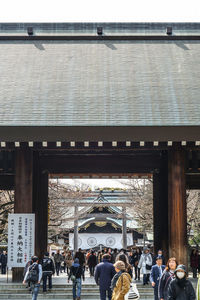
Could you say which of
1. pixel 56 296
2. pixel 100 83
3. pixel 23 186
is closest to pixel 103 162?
pixel 100 83

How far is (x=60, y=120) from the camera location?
16.2 meters

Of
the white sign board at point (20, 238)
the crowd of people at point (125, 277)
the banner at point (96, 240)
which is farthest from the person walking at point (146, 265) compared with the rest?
the banner at point (96, 240)

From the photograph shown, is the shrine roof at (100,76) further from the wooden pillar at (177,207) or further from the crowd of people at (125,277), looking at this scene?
the crowd of people at (125,277)

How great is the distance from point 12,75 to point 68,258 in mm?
8105

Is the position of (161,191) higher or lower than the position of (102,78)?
lower

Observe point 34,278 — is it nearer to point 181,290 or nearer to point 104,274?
point 104,274

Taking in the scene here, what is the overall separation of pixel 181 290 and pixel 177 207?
8.11 metres

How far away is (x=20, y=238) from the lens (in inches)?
631

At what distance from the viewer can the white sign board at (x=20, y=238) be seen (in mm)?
15844

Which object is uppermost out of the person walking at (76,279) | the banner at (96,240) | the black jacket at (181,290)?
the banner at (96,240)

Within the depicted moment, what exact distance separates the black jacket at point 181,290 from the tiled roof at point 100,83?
8498mm

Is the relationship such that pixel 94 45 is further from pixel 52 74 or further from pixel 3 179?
pixel 3 179

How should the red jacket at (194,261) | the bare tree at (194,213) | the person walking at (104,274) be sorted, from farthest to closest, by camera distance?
1. the bare tree at (194,213)
2. the red jacket at (194,261)
3. the person walking at (104,274)

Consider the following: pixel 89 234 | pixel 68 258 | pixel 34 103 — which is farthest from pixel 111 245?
pixel 34 103
